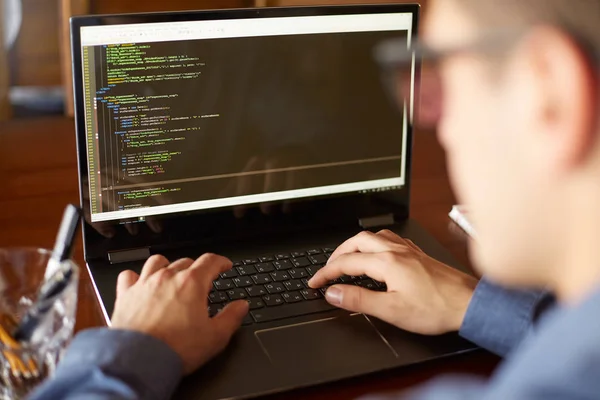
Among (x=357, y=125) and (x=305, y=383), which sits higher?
(x=357, y=125)

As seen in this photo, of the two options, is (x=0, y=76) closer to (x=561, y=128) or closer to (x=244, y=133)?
(x=244, y=133)

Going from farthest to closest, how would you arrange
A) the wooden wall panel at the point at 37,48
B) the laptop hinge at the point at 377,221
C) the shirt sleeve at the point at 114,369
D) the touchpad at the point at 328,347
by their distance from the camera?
the wooden wall panel at the point at 37,48 → the laptop hinge at the point at 377,221 → the touchpad at the point at 328,347 → the shirt sleeve at the point at 114,369

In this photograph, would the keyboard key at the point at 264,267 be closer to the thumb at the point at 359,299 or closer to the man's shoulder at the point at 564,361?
the thumb at the point at 359,299

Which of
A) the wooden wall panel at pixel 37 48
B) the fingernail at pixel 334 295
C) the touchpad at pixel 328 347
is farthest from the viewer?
the wooden wall panel at pixel 37 48

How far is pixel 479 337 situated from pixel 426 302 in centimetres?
7

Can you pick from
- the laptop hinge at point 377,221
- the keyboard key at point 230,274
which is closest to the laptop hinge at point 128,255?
the keyboard key at point 230,274

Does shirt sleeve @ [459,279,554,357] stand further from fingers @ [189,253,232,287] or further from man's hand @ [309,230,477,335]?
fingers @ [189,253,232,287]

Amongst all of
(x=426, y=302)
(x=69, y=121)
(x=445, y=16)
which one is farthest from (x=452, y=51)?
(x=69, y=121)

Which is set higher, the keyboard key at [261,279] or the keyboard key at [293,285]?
the keyboard key at [261,279]

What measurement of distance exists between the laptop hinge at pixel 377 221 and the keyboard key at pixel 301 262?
5.9 inches

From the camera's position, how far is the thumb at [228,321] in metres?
0.86

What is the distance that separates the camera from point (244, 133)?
109 cm

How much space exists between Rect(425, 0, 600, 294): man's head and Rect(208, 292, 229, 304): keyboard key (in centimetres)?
41

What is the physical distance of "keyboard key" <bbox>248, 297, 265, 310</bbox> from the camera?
953 millimetres
